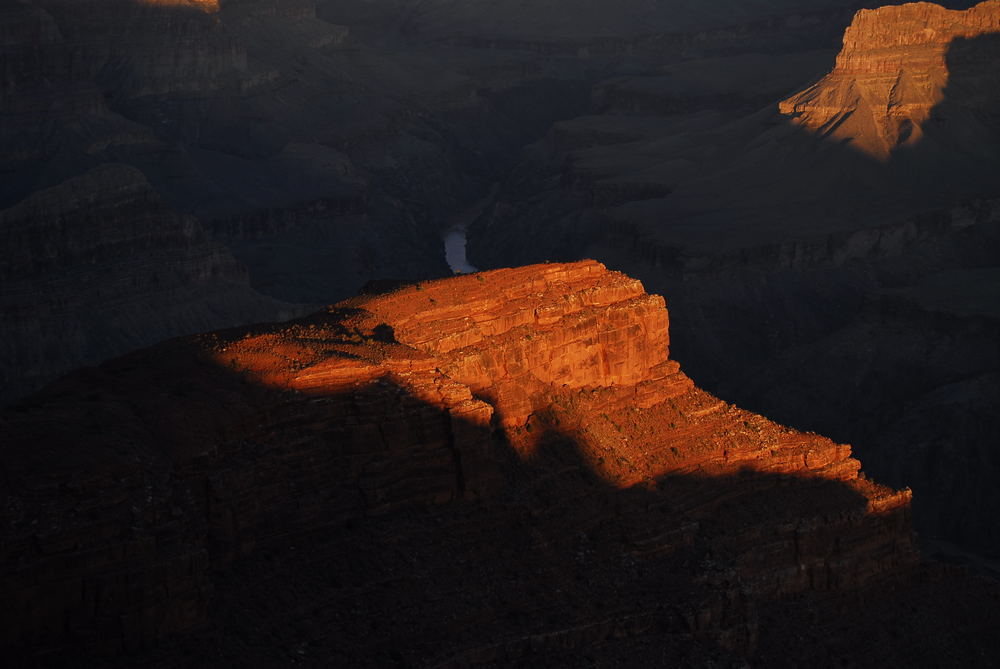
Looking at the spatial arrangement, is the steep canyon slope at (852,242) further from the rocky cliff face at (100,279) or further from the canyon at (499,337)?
the rocky cliff face at (100,279)

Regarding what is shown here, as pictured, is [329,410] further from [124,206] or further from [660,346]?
[124,206]

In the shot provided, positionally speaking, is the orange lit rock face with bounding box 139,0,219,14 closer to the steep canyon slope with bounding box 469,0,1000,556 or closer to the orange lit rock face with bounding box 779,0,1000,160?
the steep canyon slope with bounding box 469,0,1000,556

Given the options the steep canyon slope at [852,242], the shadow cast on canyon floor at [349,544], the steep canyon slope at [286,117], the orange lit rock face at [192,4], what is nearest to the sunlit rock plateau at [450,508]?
the shadow cast on canyon floor at [349,544]

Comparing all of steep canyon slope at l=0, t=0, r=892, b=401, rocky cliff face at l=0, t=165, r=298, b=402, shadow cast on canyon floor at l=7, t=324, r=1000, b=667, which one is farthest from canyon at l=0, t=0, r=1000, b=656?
steep canyon slope at l=0, t=0, r=892, b=401

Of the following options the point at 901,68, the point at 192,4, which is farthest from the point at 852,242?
the point at 192,4

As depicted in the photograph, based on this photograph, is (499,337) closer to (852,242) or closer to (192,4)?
(852,242)

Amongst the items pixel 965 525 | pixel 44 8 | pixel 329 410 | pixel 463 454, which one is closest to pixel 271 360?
pixel 329 410
